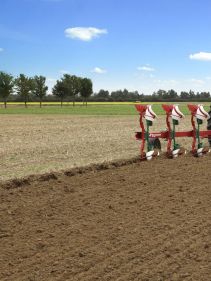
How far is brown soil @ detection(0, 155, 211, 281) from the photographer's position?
396cm

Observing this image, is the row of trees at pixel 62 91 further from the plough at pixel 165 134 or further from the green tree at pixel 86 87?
the plough at pixel 165 134

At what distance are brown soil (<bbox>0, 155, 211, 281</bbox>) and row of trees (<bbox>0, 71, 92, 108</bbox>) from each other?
68.4 metres

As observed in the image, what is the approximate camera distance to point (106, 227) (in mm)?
5043

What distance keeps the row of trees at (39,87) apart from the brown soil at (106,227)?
6841cm

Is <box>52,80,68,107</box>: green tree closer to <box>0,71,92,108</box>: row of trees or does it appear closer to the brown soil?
<box>0,71,92,108</box>: row of trees

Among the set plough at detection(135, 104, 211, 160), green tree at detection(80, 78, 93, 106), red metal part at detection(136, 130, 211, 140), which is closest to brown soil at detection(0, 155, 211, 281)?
plough at detection(135, 104, 211, 160)

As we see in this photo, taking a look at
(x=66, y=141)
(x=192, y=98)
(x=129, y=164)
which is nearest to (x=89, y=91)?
(x=192, y=98)

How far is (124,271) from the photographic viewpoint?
12.8 ft

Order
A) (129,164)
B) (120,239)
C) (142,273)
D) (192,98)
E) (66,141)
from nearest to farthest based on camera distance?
(142,273) → (120,239) → (129,164) → (66,141) → (192,98)

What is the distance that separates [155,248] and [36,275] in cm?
114

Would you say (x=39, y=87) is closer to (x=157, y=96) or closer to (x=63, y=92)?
(x=63, y=92)

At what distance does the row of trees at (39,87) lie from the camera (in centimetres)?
7465

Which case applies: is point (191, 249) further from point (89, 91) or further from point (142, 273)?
point (89, 91)

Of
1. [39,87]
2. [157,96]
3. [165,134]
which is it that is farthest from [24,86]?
[165,134]
